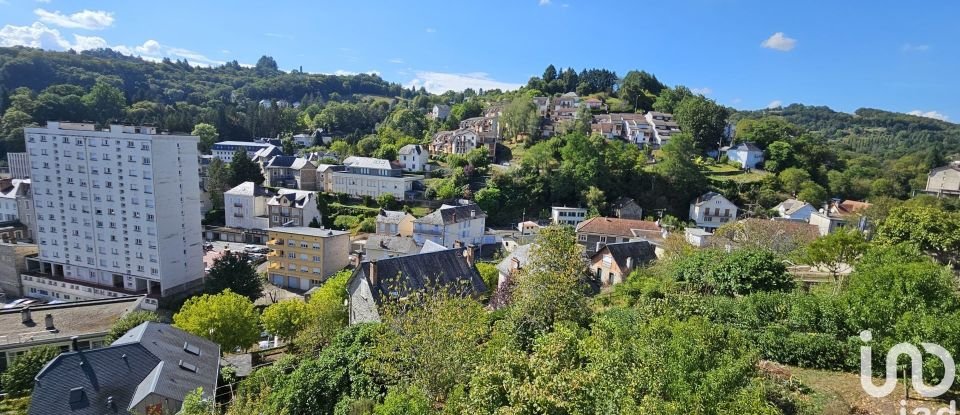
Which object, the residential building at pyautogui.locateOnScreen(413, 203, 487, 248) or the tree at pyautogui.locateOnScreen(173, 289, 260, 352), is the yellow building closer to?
the residential building at pyautogui.locateOnScreen(413, 203, 487, 248)

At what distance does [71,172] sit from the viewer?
1777 inches

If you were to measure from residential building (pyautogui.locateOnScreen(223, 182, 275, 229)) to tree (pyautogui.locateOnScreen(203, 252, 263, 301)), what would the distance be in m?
23.0

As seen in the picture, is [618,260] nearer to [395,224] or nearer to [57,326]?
[395,224]

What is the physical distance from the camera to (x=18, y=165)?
70625 mm

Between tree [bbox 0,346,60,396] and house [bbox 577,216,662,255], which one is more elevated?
house [bbox 577,216,662,255]

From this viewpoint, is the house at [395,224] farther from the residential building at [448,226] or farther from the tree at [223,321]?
the tree at [223,321]

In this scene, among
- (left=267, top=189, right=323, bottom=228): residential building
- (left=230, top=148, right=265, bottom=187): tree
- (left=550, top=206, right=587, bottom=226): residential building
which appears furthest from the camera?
(left=230, top=148, right=265, bottom=187): tree

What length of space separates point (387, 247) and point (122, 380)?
29128 millimetres

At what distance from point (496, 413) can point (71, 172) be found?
2098 inches

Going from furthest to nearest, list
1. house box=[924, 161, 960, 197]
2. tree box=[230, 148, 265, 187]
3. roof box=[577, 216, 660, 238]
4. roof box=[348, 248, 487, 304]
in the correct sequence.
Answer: tree box=[230, 148, 265, 187]
house box=[924, 161, 960, 197]
roof box=[577, 216, 660, 238]
roof box=[348, 248, 487, 304]

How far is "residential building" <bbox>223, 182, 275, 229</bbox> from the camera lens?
204 feet

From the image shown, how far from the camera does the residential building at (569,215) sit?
6209 cm

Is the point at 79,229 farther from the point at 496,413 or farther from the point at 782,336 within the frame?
the point at 782,336

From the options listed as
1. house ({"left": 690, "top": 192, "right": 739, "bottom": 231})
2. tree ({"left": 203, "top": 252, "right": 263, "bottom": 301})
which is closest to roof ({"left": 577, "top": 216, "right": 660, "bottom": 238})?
house ({"left": 690, "top": 192, "right": 739, "bottom": 231})
